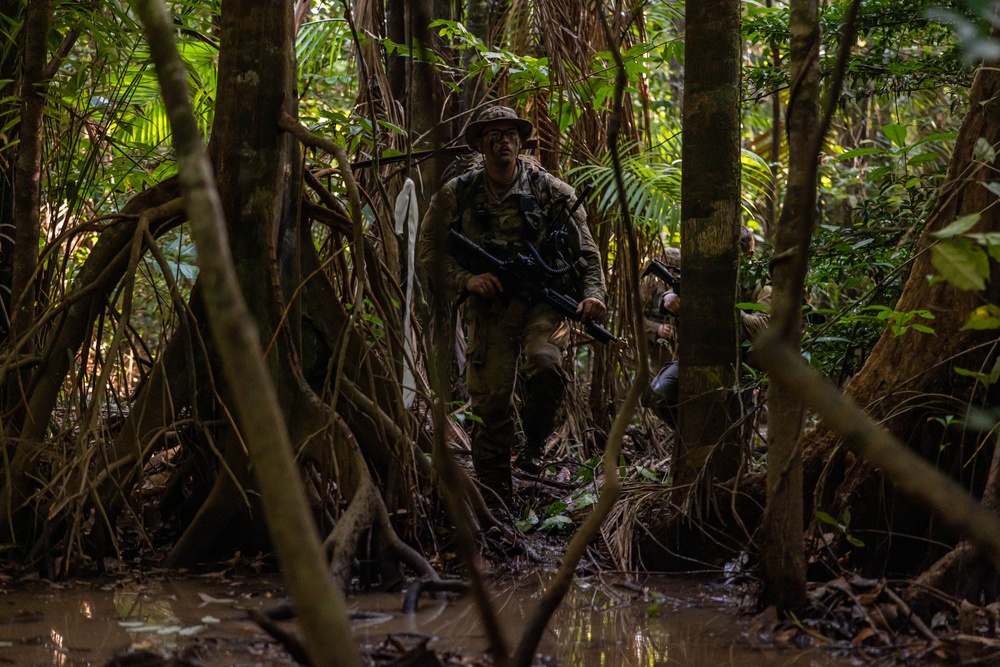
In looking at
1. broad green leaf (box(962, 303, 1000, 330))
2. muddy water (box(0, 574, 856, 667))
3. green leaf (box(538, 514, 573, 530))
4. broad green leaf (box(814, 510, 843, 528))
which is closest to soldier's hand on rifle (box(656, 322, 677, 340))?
green leaf (box(538, 514, 573, 530))

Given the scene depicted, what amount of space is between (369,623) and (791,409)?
141 cm

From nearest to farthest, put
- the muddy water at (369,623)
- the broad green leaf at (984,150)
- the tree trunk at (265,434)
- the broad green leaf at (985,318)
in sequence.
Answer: the tree trunk at (265,434) < the broad green leaf at (985,318) < the muddy water at (369,623) < the broad green leaf at (984,150)

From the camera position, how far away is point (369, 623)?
302 cm

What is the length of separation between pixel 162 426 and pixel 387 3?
3974mm

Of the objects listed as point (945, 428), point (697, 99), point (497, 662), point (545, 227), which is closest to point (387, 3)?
point (545, 227)

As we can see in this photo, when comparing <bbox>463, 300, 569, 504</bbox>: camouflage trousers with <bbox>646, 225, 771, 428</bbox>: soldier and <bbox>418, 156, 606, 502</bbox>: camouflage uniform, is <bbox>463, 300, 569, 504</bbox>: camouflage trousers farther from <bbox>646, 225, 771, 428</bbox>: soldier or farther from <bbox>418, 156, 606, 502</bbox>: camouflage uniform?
<bbox>646, 225, 771, 428</bbox>: soldier

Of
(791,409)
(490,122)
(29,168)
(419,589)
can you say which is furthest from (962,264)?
(29,168)

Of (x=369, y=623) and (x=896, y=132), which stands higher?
(x=896, y=132)

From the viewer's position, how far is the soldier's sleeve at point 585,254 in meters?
5.29

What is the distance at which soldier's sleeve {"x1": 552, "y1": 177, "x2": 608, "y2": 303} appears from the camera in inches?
208

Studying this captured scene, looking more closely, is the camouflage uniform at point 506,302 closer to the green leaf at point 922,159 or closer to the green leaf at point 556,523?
the green leaf at point 556,523

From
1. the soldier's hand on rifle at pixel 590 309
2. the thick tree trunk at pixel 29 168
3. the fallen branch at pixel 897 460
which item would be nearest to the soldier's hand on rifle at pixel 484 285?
the soldier's hand on rifle at pixel 590 309

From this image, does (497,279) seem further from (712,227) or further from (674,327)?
(674,327)

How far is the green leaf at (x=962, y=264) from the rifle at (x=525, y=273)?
3.11 m
